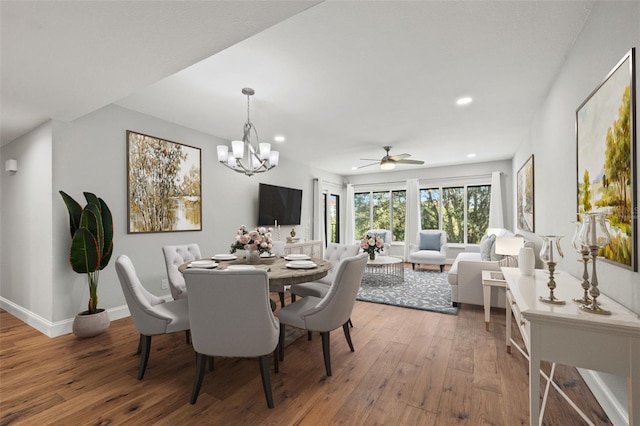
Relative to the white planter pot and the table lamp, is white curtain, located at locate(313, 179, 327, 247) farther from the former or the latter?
the white planter pot

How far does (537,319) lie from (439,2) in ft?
6.00

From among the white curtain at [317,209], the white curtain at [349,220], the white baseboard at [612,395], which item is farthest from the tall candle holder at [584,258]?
the white curtain at [349,220]

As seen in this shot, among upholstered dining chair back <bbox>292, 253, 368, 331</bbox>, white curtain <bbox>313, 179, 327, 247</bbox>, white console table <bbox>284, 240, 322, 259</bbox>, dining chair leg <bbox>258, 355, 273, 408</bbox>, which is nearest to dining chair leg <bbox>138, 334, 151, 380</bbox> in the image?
dining chair leg <bbox>258, 355, 273, 408</bbox>

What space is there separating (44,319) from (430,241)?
6.55m

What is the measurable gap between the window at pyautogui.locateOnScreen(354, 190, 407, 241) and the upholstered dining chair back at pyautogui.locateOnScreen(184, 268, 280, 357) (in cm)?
660

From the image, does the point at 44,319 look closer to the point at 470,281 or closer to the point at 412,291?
the point at 412,291

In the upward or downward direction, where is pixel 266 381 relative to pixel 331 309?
downward

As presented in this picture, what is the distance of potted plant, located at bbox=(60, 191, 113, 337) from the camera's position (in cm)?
269

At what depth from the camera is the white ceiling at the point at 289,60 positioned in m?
1.49

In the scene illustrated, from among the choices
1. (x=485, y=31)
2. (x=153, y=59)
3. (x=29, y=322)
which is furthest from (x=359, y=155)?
(x=29, y=322)

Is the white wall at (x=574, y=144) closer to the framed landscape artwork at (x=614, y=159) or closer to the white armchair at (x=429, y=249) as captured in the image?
the framed landscape artwork at (x=614, y=159)

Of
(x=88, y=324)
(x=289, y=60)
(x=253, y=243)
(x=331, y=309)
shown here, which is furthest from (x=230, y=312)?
(x=88, y=324)

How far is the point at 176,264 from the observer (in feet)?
9.74

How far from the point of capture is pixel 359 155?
19.2 feet
